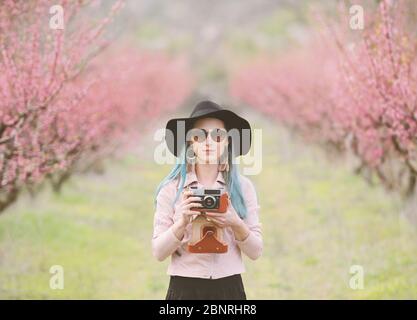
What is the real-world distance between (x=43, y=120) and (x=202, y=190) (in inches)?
168

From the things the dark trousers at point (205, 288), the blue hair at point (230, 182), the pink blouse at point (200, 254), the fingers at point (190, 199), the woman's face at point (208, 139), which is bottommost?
the dark trousers at point (205, 288)

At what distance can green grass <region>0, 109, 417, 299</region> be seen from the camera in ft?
27.2

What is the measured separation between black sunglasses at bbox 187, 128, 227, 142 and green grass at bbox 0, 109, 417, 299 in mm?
4026

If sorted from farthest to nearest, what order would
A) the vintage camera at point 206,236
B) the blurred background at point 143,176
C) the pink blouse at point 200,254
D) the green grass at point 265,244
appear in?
the green grass at point 265,244 → the blurred background at point 143,176 → the pink blouse at point 200,254 → the vintage camera at point 206,236

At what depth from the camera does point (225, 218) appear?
383cm

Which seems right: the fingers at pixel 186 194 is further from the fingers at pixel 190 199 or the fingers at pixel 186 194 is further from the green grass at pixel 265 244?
the green grass at pixel 265 244

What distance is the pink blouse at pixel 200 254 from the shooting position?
4.02 metres

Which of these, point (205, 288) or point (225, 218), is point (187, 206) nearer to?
point (225, 218)

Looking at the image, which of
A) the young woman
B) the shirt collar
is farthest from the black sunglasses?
the shirt collar

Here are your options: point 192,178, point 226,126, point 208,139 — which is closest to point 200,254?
point 192,178

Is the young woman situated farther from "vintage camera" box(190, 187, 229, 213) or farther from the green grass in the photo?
the green grass

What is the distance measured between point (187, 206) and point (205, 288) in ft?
1.78

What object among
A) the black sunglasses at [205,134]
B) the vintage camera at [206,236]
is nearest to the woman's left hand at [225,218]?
the vintage camera at [206,236]

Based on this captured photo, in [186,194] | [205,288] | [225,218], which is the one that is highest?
[186,194]
